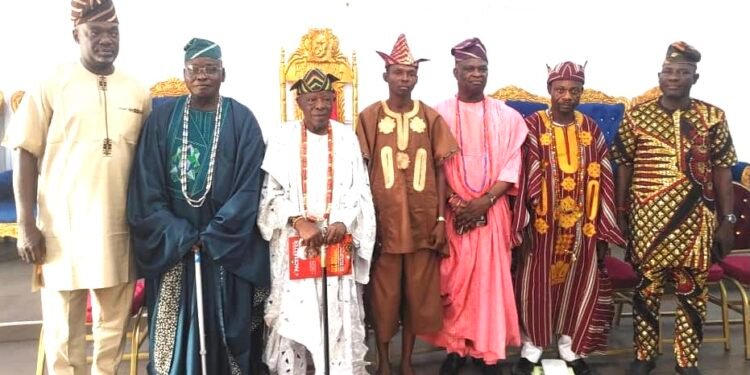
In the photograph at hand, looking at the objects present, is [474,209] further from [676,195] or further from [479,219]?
[676,195]

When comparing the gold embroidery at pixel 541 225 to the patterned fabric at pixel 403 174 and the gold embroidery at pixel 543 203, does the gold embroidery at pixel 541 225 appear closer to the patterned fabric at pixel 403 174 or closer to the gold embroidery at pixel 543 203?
the gold embroidery at pixel 543 203

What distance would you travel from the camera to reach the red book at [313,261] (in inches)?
97.9

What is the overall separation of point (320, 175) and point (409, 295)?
2.51ft

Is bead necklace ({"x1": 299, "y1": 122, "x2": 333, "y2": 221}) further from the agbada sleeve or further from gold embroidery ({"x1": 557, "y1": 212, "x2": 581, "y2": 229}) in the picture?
gold embroidery ({"x1": 557, "y1": 212, "x2": 581, "y2": 229})

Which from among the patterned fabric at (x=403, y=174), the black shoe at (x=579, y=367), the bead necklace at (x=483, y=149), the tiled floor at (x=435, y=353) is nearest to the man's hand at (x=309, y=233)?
the patterned fabric at (x=403, y=174)

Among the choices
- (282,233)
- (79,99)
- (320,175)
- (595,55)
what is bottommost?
(282,233)

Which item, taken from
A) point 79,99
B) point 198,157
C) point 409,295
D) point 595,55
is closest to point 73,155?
point 79,99

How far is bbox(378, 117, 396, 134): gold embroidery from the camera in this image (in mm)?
2729

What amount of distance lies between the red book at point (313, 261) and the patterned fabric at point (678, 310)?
1.59 metres

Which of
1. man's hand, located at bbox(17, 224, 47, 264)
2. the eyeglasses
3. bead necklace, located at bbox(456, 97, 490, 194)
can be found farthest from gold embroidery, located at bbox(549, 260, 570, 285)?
man's hand, located at bbox(17, 224, 47, 264)

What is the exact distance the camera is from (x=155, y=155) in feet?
7.77

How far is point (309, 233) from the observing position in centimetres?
239

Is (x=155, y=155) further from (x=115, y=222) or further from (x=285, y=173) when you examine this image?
(x=285, y=173)

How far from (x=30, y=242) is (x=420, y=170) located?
1734mm
